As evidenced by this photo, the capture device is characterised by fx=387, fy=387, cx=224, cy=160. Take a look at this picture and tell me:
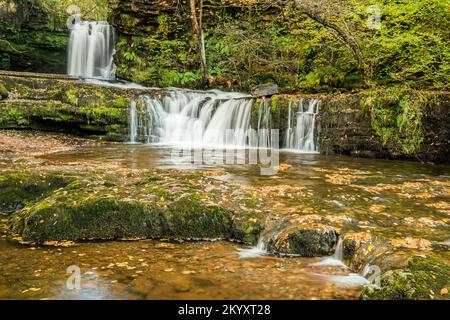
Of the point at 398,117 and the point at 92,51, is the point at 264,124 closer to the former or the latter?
the point at 398,117

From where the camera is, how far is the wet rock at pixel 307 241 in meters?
4.46

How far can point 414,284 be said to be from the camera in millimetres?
3152

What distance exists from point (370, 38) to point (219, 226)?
11533mm

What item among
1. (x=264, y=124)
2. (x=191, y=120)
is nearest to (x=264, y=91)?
(x=264, y=124)

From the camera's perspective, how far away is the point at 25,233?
187 inches

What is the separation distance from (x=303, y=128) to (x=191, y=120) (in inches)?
166

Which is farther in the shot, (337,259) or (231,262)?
(337,259)

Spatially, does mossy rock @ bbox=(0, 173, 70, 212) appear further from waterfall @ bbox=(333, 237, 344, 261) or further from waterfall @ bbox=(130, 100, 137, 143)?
waterfall @ bbox=(130, 100, 137, 143)

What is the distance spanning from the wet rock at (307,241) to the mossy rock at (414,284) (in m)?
1.12

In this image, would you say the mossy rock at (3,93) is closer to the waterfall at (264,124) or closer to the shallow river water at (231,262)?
the waterfall at (264,124)

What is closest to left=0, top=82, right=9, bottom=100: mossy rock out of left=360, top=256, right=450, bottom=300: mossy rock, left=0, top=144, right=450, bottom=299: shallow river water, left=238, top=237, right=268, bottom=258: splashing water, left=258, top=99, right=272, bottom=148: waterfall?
left=258, top=99, right=272, bottom=148: waterfall

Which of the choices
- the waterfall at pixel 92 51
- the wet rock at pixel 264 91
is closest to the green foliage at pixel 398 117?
the wet rock at pixel 264 91

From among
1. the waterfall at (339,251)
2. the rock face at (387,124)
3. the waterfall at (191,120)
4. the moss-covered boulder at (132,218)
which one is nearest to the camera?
the waterfall at (339,251)
